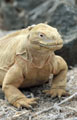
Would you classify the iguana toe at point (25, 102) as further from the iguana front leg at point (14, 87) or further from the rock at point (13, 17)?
the rock at point (13, 17)

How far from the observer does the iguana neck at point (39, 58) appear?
379cm

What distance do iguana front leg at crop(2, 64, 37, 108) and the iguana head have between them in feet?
1.38

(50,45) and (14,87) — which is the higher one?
(50,45)

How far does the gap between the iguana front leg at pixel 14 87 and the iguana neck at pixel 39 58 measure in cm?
20

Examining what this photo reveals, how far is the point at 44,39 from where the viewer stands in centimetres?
360

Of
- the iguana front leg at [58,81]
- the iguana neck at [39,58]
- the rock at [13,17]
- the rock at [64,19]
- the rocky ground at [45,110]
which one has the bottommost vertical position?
the rocky ground at [45,110]

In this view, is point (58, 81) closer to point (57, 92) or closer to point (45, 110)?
point (57, 92)

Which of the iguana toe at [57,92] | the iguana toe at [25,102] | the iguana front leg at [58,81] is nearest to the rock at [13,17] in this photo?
the iguana front leg at [58,81]

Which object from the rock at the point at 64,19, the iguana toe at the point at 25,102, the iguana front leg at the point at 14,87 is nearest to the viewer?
the iguana toe at the point at 25,102

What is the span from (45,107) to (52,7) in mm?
3505

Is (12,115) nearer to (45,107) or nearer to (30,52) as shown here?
(45,107)

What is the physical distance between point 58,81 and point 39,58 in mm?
585

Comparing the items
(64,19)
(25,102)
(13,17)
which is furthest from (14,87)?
(13,17)

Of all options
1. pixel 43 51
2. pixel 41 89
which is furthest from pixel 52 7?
pixel 43 51
